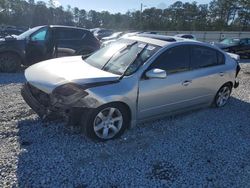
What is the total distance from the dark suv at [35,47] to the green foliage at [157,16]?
156ft

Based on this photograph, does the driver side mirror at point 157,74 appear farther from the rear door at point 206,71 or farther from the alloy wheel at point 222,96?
the alloy wheel at point 222,96

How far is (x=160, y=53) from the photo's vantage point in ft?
15.5

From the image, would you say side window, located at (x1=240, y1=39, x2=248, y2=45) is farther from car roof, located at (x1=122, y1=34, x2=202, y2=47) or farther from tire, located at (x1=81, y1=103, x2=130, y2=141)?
tire, located at (x1=81, y1=103, x2=130, y2=141)

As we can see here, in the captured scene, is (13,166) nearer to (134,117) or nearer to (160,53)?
(134,117)

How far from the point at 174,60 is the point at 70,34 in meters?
5.64

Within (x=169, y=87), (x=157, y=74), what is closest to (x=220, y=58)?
(x=169, y=87)

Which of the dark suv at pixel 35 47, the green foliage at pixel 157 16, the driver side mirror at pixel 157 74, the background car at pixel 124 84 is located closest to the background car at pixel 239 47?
the dark suv at pixel 35 47

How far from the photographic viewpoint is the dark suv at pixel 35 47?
879 cm

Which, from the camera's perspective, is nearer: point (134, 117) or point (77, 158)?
point (77, 158)

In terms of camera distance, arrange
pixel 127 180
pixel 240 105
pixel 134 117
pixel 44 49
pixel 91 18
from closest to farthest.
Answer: pixel 127 180
pixel 134 117
pixel 240 105
pixel 44 49
pixel 91 18

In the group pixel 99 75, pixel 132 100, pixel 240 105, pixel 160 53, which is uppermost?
pixel 160 53

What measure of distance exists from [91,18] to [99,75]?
77.5 meters

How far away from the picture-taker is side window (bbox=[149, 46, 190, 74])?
4.73m

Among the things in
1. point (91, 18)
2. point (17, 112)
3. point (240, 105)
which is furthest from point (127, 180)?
point (91, 18)
